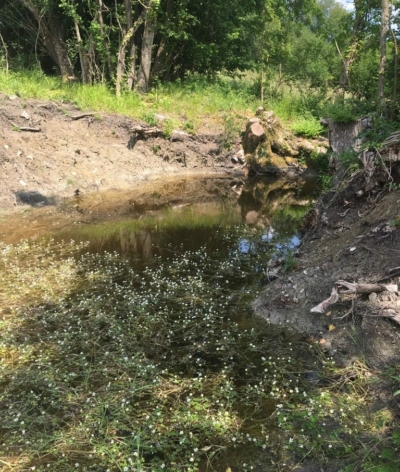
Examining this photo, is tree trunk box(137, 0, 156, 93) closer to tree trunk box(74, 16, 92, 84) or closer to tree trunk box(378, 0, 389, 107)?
tree trunk box(74, 16, 92, 84)

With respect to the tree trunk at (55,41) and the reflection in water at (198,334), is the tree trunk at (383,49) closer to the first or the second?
the reflection in water at (198,334)

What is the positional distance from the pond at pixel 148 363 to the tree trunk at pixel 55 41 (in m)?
12.1

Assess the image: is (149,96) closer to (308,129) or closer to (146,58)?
(146,58)

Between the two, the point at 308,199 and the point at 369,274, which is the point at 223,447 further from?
the point at 308,199

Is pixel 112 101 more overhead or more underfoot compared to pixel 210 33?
more underfoot

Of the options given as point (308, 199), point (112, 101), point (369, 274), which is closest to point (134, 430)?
point (369, 274)

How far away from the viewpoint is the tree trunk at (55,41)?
17078 mm

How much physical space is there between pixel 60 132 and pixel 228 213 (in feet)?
21.2

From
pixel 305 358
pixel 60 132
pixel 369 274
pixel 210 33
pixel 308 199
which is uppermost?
pixel 210 33

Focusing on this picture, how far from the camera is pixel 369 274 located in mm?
5363

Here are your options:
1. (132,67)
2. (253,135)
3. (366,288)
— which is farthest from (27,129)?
(366,288)

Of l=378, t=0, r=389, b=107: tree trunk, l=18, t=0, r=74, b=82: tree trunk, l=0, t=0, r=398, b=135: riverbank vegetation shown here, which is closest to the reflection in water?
l=378, t=0, r=389, b=107: tree trunk

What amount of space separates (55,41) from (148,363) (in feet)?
55.8

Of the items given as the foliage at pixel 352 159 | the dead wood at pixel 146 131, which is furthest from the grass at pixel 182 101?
the foliage at pixel 352 159
